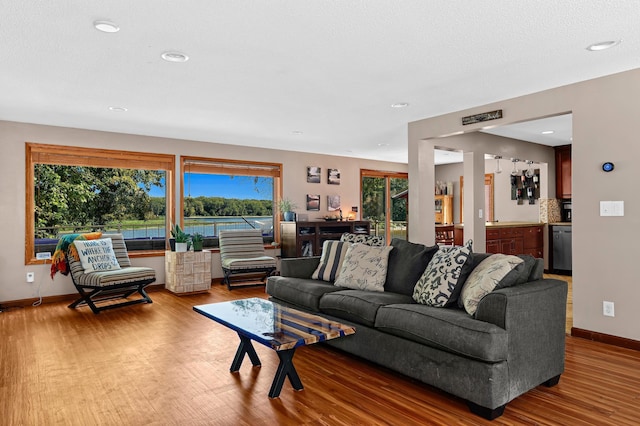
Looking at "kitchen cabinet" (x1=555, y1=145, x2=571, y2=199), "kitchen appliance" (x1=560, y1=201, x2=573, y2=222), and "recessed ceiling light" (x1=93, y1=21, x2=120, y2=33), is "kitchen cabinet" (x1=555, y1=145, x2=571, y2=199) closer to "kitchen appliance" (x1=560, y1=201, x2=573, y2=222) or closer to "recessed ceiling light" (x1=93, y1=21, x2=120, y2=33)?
"kitchen appliance" (x1=560, y1=201, x2=573, y2=222)

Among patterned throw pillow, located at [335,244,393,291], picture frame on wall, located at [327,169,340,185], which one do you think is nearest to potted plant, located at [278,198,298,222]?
picture frame on wall, located at [327,169,340,185]

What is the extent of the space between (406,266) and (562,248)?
5.41 m

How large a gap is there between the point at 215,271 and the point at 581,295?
530 cm

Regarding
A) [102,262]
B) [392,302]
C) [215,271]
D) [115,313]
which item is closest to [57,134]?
[102,262]

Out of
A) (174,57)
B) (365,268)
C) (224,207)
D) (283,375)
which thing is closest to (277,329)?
(283,375)

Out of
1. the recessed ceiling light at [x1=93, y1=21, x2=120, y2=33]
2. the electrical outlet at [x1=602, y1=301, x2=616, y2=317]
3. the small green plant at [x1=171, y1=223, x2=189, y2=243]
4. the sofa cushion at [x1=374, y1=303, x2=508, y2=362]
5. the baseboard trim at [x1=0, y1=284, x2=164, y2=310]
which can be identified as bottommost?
the baseboard trim at [x1=0, y1=284, x2=164, y2=310]

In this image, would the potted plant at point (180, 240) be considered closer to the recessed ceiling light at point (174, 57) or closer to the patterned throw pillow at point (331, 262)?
the patterned throw pillow at point (331, 262)

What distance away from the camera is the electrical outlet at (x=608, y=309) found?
3722 millimetres

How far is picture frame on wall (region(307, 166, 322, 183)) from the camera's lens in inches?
327

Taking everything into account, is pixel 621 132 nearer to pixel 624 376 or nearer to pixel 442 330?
pixel 624 376

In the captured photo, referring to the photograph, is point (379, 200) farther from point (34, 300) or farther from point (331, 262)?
point (34, 300)

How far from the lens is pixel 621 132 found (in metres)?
3.70

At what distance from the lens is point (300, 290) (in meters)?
3.83

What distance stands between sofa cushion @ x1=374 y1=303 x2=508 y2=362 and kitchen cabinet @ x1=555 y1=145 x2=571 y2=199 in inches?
245
